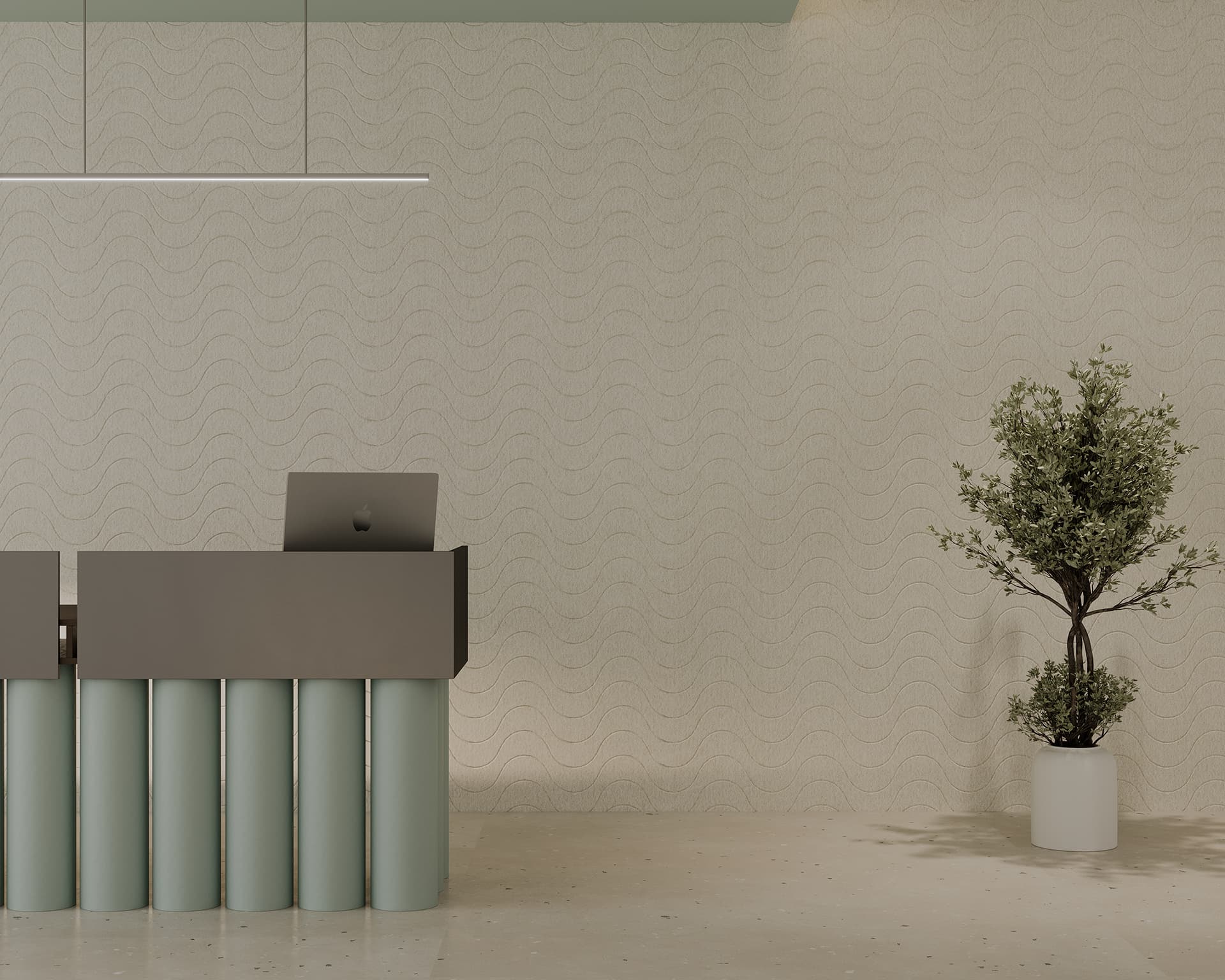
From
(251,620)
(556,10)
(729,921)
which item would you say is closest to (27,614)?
(251,620)

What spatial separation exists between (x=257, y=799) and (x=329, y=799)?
0.21 m

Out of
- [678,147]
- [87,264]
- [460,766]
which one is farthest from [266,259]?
[460,766]

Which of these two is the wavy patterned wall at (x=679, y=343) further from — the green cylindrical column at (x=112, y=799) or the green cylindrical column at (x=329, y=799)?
the green cylindrical column at (x=112, y=799)

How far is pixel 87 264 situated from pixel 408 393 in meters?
1.48

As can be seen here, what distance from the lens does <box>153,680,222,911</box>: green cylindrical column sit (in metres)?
3.38

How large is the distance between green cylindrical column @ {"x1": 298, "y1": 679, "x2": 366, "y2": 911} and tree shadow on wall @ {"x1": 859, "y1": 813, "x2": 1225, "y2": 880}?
6.59 feet

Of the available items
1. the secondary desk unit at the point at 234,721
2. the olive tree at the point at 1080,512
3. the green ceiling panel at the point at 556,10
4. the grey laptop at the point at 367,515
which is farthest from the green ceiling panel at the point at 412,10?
the secondary desk unit at the point at 234,721

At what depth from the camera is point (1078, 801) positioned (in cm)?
416

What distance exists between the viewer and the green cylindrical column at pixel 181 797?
3.38 meters

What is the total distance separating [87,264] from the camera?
4945 millimetres

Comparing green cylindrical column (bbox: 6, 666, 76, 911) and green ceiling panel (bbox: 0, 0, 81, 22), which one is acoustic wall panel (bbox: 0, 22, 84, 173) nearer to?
green ceiling panel (bbox: 0, 0, 81, 22)

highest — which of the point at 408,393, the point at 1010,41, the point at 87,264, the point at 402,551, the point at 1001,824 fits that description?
the point at 1010,41

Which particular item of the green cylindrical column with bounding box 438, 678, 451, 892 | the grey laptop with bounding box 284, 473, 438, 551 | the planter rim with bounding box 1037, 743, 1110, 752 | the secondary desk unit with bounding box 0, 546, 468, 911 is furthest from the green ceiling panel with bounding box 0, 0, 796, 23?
the planter rim with bounding box 1037, 743, 1110, 752

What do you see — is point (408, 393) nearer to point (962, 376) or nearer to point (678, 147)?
point (678, 147)
